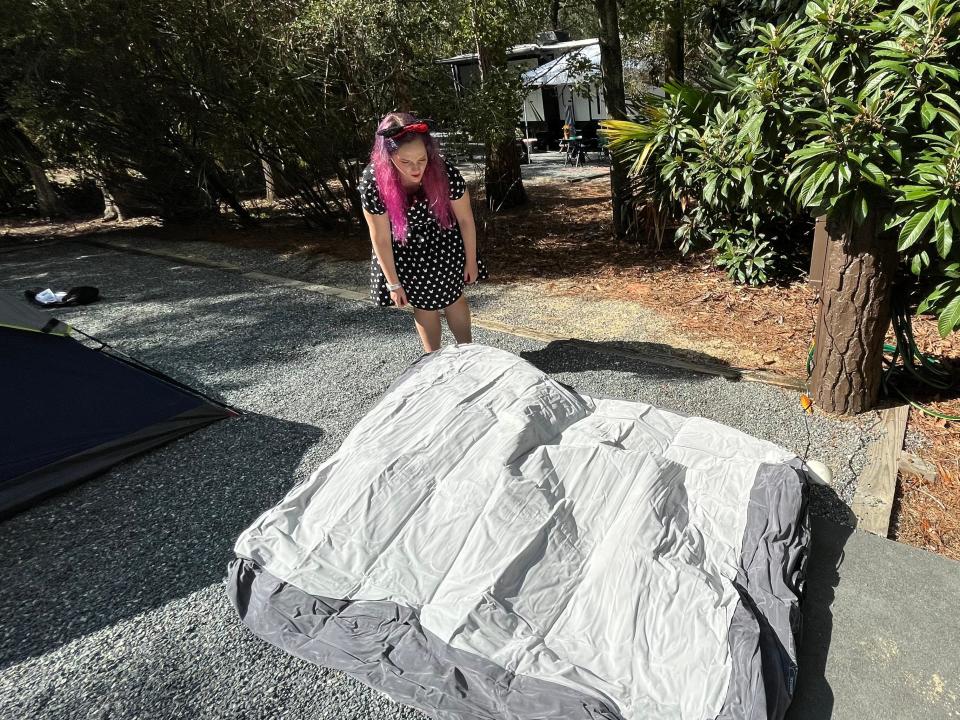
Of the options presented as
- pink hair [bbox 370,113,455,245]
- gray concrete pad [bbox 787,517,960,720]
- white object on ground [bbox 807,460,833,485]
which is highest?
pink hair [bbox 370,113,455,245]

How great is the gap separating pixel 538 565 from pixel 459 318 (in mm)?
1673

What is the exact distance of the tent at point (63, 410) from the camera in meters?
2.38

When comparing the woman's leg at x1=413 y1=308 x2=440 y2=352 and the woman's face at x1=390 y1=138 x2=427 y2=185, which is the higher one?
the woman's face at x1=390 y1=138 x2=427 y2=185

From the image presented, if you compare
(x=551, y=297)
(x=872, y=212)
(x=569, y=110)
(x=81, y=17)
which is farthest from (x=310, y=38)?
(x=569, y=110)

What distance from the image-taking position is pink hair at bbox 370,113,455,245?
2.51 metres

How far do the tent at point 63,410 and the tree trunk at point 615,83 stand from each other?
3.85 metres

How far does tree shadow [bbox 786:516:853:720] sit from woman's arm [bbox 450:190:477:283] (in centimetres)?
183

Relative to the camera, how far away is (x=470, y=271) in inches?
121

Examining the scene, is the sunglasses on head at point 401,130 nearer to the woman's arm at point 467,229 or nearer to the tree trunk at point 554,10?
the woman's arm at point 467,229

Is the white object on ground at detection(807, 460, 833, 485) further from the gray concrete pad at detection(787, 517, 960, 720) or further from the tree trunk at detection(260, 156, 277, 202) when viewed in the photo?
the tree trunk at detection(260, 156, 277, 202)

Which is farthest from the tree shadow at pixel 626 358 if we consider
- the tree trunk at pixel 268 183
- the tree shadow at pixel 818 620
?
the tree trunk at pixel 268 183

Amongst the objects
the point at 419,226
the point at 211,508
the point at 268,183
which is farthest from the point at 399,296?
the point at 268,183

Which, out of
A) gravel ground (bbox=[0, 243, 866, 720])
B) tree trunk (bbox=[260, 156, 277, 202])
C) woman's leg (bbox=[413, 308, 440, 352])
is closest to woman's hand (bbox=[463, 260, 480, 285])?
woman's leg (bbox=[413, 308, 440, 352])

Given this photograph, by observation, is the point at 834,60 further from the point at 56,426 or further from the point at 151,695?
the point at 56,426
